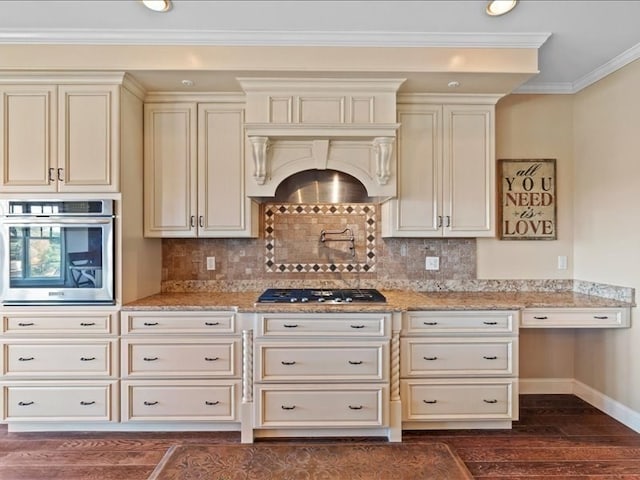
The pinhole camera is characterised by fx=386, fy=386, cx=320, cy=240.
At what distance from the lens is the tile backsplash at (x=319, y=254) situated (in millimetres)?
3317

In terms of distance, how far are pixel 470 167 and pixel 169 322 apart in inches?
99.4

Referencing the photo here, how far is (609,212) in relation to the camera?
298cm

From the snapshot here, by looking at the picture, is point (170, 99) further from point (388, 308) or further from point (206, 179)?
point (388, 308)

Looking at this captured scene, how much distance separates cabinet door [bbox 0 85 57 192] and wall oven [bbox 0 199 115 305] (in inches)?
6.3

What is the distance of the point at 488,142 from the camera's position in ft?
9.95

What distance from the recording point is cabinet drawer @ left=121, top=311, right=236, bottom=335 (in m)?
2.64

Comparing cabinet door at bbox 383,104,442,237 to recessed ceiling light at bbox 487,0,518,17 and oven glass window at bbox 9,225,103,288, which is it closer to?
recessed ceiling light at bbox 487,0,518,17

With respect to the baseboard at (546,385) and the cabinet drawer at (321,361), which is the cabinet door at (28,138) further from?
the baseboard at (546,385)

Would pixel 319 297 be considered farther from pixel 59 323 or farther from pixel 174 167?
pixel 59 323

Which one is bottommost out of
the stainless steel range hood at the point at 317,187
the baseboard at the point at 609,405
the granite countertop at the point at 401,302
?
the baseboard at the point at 609,405

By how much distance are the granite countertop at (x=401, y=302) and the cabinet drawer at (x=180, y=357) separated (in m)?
Answer: 0.24

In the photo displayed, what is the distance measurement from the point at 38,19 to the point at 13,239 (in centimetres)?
142

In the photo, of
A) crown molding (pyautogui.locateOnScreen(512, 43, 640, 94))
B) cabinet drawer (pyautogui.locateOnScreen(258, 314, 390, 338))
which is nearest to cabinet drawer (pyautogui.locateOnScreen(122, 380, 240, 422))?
cabinet drawer (pyautogui.locateOnScreen(258, 314, 390, 338))

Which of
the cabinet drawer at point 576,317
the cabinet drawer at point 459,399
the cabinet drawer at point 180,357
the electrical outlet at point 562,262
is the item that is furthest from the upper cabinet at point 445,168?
the cabinet drawer at point 180,357
